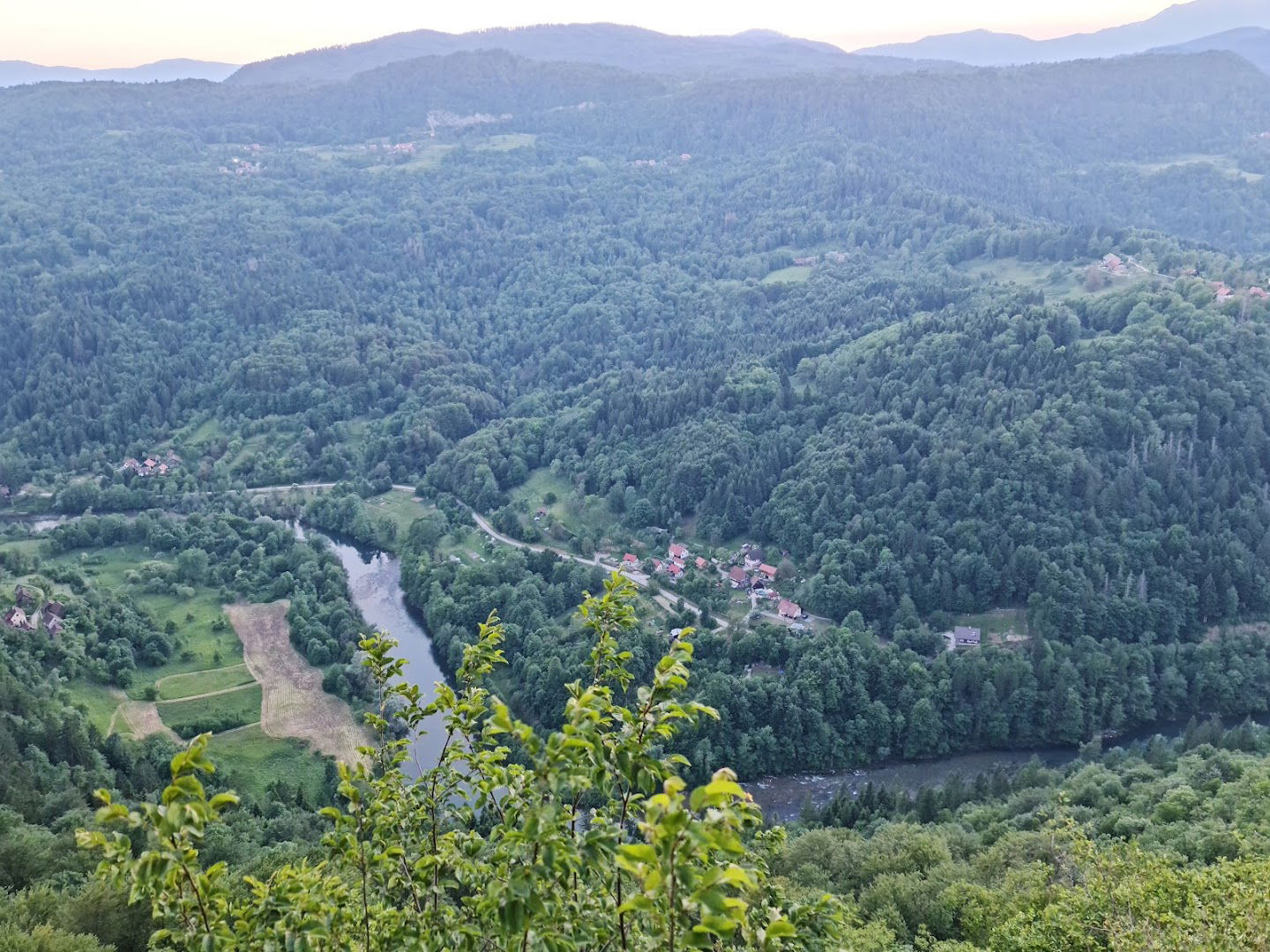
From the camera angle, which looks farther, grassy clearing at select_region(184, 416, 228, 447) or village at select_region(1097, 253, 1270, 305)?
grassy clearing at select_region(184, 416, 228, 447)

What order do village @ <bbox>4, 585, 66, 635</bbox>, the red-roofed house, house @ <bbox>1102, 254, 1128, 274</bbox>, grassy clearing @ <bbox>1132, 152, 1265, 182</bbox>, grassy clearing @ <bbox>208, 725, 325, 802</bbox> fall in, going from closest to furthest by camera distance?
grassy clearing @ <bbox>208, 725, 325, 802</bbox> → village @ <bbox>4, 585, 66, 635</bbox> → the red-roofed house → house @ <bbox>1102, 254, 1128, 274</bbox> → grassy clearing @ <bbox>1132, 152, 1265, 182</bbox>

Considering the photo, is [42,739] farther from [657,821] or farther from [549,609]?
[657,821]

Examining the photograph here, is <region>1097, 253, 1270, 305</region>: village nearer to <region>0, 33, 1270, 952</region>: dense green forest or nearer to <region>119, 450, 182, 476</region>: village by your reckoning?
<region>0, 33, 1270, 952</region>: dense green forest

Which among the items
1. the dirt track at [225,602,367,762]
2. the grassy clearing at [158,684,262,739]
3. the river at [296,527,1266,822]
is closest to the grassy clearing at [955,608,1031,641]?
the river at [296,527,1266,822]

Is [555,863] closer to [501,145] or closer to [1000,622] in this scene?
[1000,622]

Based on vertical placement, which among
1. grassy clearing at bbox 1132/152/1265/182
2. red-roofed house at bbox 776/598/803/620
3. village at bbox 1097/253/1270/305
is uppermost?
grassy clearing at bbox 1132/152/1265/182

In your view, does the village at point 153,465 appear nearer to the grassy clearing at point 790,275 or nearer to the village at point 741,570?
the village at point 741,570

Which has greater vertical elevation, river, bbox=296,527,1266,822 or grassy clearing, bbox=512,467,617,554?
grassy clearing, bbox=512,467,617,554

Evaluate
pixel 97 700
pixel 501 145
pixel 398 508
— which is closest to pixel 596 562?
pixel 398 508
